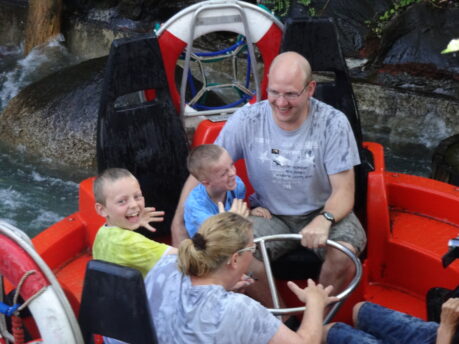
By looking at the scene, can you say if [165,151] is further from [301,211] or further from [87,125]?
[87,125]

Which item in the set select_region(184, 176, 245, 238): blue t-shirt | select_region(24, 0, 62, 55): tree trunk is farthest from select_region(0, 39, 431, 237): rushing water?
select_region(184, 176, 245, 238): blue t-shirt

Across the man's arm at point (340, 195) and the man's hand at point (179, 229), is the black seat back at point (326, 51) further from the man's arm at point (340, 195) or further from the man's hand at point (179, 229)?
the man's hand at point (179, 229)

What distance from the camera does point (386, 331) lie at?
6.93ft

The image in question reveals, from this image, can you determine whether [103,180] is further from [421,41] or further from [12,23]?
[12,23]

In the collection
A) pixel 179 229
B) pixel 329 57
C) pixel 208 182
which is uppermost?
pixel 329 57

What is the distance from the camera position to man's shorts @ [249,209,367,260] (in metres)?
2.46

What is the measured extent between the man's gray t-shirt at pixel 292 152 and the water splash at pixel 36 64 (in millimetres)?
4997

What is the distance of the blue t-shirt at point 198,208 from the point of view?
2.42 metres

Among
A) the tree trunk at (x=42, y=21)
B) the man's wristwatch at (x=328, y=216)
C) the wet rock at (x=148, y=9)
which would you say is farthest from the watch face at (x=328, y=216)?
the wet rock at (x=148, y=9)

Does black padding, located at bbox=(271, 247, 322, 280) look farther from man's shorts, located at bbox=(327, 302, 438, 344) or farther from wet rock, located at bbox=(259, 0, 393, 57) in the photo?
wet rock, located at bbox=(259, 0, 393, 57)

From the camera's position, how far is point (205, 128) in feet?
9.73

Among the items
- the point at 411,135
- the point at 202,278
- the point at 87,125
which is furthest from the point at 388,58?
the point at 202,278

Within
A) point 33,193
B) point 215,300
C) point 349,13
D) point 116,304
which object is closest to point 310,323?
point 215,300

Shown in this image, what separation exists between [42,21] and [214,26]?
4.86 m
